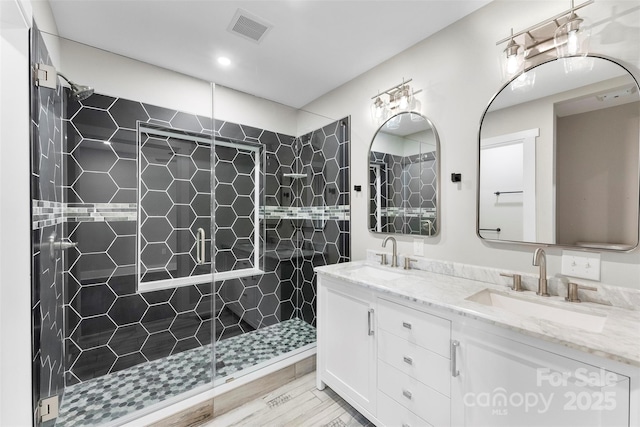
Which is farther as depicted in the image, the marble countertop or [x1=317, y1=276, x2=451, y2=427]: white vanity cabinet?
[x1=317, y1=276, x2=451, y2=427]: white vanity cabinet

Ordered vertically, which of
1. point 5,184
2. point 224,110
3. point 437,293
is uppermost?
point 224,110

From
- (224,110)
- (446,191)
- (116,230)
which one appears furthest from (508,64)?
(116,230)

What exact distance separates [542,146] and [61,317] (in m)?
3.16

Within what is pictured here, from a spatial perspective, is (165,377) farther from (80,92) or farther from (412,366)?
(80,92)

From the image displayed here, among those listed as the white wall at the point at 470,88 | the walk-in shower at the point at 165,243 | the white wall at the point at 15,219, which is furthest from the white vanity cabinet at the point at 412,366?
the white wall at the point at 15,219

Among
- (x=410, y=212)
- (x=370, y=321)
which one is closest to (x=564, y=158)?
(x=410, y=212)

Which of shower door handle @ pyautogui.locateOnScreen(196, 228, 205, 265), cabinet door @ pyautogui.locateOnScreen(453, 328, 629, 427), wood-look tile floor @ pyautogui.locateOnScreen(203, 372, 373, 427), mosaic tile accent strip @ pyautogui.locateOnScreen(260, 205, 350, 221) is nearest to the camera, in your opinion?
cabinet door @ pyautogui.locateOnScreen(453, 328, 629, 427)

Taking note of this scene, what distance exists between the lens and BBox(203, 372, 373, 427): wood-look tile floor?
64.9 inches

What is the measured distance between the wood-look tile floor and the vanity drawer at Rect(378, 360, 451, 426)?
1.37 ft

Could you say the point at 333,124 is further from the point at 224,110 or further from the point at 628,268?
the point at 628,268

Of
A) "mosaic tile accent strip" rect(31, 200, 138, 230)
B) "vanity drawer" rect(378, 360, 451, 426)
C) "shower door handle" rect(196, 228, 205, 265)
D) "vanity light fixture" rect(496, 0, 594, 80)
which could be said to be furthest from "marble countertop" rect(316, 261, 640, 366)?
"mosaic tile accent strip" rect(31, 200, 138, 230)

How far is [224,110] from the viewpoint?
256cm

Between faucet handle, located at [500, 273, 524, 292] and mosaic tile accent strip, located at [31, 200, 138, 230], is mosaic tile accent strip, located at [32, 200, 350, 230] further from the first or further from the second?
faucet handle, located at [500, 273, 524, 292]

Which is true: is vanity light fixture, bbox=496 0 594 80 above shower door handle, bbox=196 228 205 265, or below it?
above
